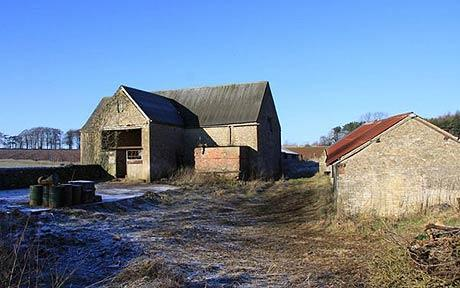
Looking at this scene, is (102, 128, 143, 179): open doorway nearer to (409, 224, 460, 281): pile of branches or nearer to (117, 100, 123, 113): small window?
(117, 100, 123, 113): small window

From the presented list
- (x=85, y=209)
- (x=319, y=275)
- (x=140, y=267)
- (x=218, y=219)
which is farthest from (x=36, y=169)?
(x=319, y=275)

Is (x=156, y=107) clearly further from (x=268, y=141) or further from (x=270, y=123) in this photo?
(x=270, y=123)

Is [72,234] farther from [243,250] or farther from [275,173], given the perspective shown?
[275,173]

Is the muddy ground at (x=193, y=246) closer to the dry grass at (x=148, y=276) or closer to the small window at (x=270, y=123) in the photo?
the dry grass at (x=148, y=276)

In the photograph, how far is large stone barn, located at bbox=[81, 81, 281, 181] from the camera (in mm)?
32344

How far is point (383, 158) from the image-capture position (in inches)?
576

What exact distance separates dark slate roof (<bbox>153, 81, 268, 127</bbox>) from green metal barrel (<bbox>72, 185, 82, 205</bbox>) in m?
18.6

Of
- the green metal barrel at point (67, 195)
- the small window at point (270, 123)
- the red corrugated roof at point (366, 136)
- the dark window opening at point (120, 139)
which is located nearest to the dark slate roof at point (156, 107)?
the dark window opening at point (120, 139)

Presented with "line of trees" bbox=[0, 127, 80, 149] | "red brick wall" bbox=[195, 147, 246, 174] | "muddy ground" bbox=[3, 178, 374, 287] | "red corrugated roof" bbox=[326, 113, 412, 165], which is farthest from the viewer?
"line of trees" bbox=[0, 127, 80, 149]

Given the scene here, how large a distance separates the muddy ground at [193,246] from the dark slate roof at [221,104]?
16.1 metres

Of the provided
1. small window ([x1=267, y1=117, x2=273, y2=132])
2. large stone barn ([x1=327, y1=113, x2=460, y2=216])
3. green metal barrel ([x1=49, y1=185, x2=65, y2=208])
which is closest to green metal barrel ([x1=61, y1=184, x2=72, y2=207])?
green metal barrel ([x1=49, y1=185, x2=65, y2=208])

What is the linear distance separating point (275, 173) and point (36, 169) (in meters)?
19.9

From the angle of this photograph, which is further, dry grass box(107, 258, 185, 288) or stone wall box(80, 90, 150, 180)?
stone wall box(80, 90, 150, 180)

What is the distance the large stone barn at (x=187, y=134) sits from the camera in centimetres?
3234
